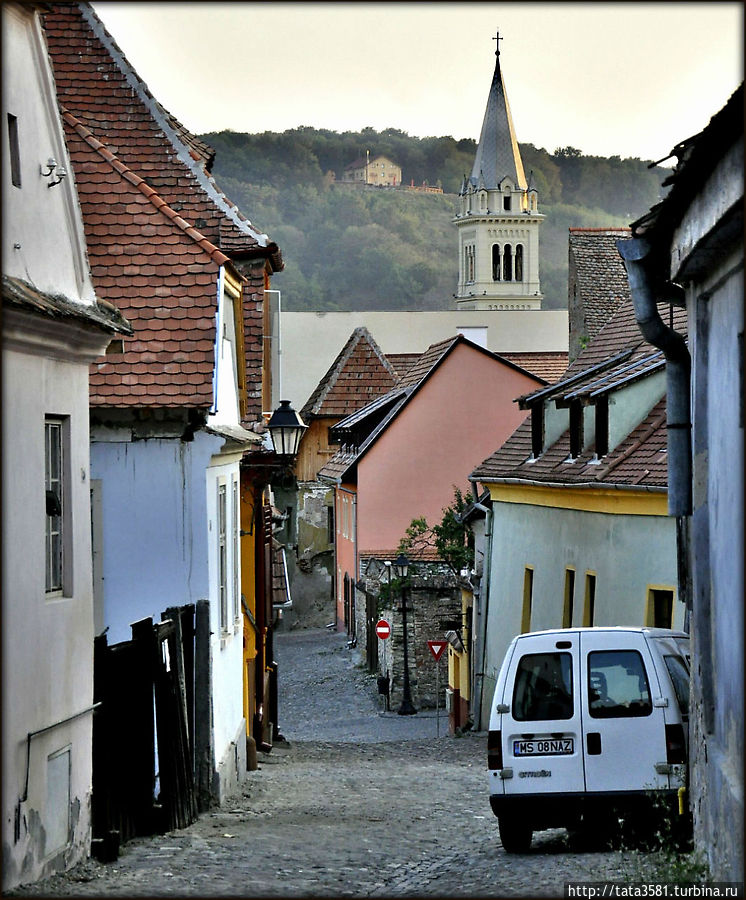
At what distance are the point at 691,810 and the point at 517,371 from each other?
3330cm

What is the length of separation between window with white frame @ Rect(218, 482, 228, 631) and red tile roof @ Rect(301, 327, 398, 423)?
139 ft

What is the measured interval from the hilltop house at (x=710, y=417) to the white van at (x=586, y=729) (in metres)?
1.59

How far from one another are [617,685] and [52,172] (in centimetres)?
592

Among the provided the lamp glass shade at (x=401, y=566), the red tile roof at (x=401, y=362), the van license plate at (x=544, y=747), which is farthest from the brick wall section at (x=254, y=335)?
the red tile roof at (x=401, y=362)

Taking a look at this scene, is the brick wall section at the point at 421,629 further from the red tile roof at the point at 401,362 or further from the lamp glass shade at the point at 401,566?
the red tile roof at the point at 401,362

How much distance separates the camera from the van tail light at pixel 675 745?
40.1 ft

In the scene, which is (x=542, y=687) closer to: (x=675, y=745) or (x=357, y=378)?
(x=675, y=745)

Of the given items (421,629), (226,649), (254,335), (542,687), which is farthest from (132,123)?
(421,629)

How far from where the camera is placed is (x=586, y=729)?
1259cm

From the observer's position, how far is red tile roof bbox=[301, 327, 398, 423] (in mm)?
60750

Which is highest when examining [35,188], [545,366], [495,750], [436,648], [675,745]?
[545,366]

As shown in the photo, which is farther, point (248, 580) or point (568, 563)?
point (568, 563)

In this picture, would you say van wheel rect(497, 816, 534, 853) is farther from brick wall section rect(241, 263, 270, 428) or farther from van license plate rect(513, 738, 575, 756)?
brick wall section rect(241, 263, 270, 428)

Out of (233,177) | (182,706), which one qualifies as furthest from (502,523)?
A: (233,177)
